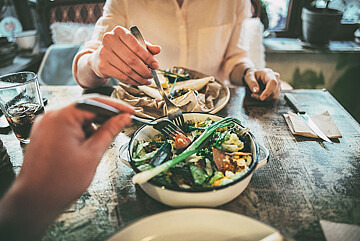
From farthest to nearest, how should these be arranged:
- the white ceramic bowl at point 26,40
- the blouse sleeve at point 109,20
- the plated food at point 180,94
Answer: the white ceramic bowl at point 26,40 → the blouse sleeve at point 109,20 → the plated food at point 180,94

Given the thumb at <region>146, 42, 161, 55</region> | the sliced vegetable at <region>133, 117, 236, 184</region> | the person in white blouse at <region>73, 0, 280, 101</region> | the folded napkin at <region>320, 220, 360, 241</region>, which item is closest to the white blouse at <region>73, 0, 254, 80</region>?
the person in white blouse at <region>73, 0, 280, 101</region>

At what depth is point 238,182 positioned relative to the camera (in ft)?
1.97

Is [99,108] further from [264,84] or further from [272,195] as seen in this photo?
[264,84]

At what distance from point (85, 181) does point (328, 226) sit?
61 centimetres

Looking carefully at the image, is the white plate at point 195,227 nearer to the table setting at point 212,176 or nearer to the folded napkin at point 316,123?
the table setting at point 212,176

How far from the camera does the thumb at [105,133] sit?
19.3 inches

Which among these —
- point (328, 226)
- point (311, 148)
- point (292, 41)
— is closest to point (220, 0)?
point (311, 148)

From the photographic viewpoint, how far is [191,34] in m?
1.67

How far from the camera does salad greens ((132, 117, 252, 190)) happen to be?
643 mm

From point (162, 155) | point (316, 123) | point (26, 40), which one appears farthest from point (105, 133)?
point (26, 40)

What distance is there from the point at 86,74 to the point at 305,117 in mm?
1130

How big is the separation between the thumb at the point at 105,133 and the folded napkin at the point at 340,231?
57 cm

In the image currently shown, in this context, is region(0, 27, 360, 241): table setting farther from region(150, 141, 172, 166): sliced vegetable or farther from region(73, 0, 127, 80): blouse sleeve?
region(73, 0, 127, 80): blouse sleeve

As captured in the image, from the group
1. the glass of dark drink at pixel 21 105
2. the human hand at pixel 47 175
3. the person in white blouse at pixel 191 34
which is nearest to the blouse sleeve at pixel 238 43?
the person in white blouse at pixel 191 34
